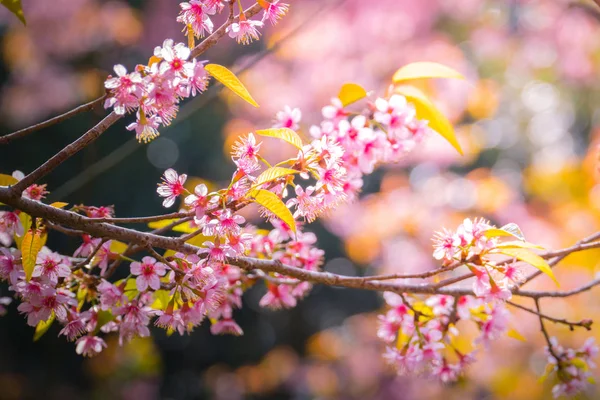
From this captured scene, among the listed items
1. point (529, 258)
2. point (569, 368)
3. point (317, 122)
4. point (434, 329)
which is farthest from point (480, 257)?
point (317, 122)

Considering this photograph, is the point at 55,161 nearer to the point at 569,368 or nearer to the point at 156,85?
the point at 156,85

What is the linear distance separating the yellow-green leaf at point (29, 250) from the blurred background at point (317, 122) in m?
2.40

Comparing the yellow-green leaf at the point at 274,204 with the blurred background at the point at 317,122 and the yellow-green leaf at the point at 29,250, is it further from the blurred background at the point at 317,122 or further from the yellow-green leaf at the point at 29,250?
the blurred background at the point at 317,122

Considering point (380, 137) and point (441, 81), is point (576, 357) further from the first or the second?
point (441, 81)

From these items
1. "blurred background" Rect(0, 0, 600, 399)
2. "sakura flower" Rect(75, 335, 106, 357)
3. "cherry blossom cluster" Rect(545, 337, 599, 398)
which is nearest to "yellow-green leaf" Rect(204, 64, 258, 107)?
"sakura flower" Rect(75, 335, 106, 357)

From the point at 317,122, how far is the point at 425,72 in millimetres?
2723

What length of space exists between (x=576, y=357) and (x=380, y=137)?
39 cm

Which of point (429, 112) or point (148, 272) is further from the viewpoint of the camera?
point (429, 112)

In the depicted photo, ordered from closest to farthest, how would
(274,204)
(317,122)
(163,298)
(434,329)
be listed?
(274,204) < (163,298) < (434,329) < (317,122)

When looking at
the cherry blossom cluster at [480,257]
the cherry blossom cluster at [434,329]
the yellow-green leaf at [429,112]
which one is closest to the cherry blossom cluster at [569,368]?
the cherry blossom cluster at [434,329]

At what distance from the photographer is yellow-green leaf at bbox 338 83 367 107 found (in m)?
0.71

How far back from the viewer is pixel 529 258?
500mm

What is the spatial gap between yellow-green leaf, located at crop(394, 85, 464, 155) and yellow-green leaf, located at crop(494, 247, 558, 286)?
7.2 inches

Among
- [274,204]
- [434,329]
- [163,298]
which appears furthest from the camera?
[434,329]
